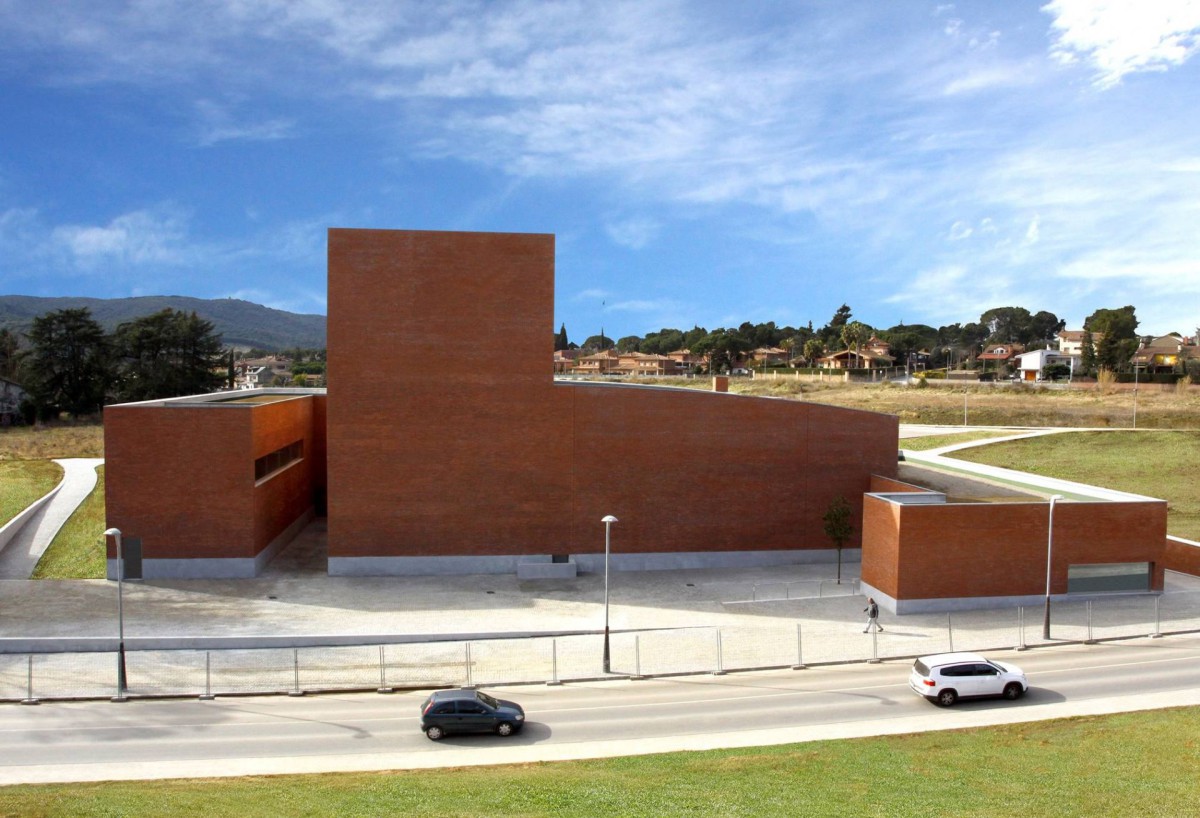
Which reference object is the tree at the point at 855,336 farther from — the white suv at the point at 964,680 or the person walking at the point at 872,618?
the white suv at the point at 964,680

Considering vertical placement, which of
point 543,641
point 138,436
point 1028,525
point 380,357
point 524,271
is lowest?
point 543,641

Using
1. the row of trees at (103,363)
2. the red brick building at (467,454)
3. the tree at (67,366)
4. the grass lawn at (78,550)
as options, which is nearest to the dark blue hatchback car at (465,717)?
the red brick building at (467,454)

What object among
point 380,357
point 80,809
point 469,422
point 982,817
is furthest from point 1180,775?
point 380,357

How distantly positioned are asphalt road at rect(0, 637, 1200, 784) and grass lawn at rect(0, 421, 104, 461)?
5119 cm

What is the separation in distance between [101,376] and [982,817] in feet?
338

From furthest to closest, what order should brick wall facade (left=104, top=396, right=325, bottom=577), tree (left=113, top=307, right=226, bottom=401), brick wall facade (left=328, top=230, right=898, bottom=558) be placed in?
1. tree (left=113, top=307, right=226, bottom=401)
2. brick wall facade (left=328, top=230, right=898, bottom=558)
3. brick wall facade (left=104, top=396, right=325, bottom=577)

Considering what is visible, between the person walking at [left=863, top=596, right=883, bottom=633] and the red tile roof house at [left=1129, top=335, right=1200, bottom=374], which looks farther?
the red tile roof house at [left=1129, top=335, right=1200, bottom=374]

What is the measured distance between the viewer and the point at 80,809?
15352 mm

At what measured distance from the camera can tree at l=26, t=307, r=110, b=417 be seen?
93125 mm

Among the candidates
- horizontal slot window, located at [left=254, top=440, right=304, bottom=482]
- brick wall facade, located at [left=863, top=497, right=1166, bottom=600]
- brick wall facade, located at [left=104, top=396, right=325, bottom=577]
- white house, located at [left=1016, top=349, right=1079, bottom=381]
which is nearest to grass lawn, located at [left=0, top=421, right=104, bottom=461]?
horizontal slot window, located at [left=254, top=440, right=304, bottom=482]

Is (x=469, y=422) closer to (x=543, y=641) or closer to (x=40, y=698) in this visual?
(x=543, y=641)

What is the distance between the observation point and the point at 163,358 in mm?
97312

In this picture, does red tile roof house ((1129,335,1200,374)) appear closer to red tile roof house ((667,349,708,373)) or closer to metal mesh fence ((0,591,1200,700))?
red tile roof house ((667,349,708,373))

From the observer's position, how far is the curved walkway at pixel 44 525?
125ft
